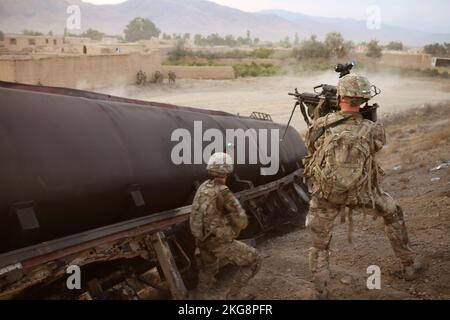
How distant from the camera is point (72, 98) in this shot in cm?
509

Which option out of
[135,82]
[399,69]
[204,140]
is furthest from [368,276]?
[399,69]

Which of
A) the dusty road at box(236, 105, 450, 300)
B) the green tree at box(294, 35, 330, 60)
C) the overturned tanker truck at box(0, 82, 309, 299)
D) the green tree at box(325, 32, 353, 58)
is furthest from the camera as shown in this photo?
the green tree at box(294, 35, 330, 60)

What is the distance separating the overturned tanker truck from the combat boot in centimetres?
227

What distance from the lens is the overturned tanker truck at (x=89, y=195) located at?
4016 millimetres

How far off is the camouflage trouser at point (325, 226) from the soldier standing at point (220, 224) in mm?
607

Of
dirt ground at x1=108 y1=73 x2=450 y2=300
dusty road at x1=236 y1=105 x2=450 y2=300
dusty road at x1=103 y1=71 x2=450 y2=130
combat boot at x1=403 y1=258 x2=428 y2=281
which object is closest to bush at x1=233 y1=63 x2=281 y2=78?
dusty road at x1=103 y1=71 x2=450 y2=130

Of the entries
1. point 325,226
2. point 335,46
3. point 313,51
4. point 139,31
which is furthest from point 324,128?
point 139,31

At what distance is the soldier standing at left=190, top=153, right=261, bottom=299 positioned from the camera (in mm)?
4812

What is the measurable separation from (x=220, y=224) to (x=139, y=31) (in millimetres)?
108101

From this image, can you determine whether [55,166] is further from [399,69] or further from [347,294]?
[399,69]

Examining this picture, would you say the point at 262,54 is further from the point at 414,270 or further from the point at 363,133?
the point at 363,133

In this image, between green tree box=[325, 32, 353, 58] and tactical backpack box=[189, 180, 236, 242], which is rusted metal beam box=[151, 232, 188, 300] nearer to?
tactical backpack box=[189, 180, 236, 242]

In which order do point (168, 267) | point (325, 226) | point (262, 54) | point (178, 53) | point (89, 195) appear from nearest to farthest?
point (89, 195)
point (168, 267)
point (325, 226)
point (178, 53)
point (262, 54)

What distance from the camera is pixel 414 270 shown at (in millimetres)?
5418
